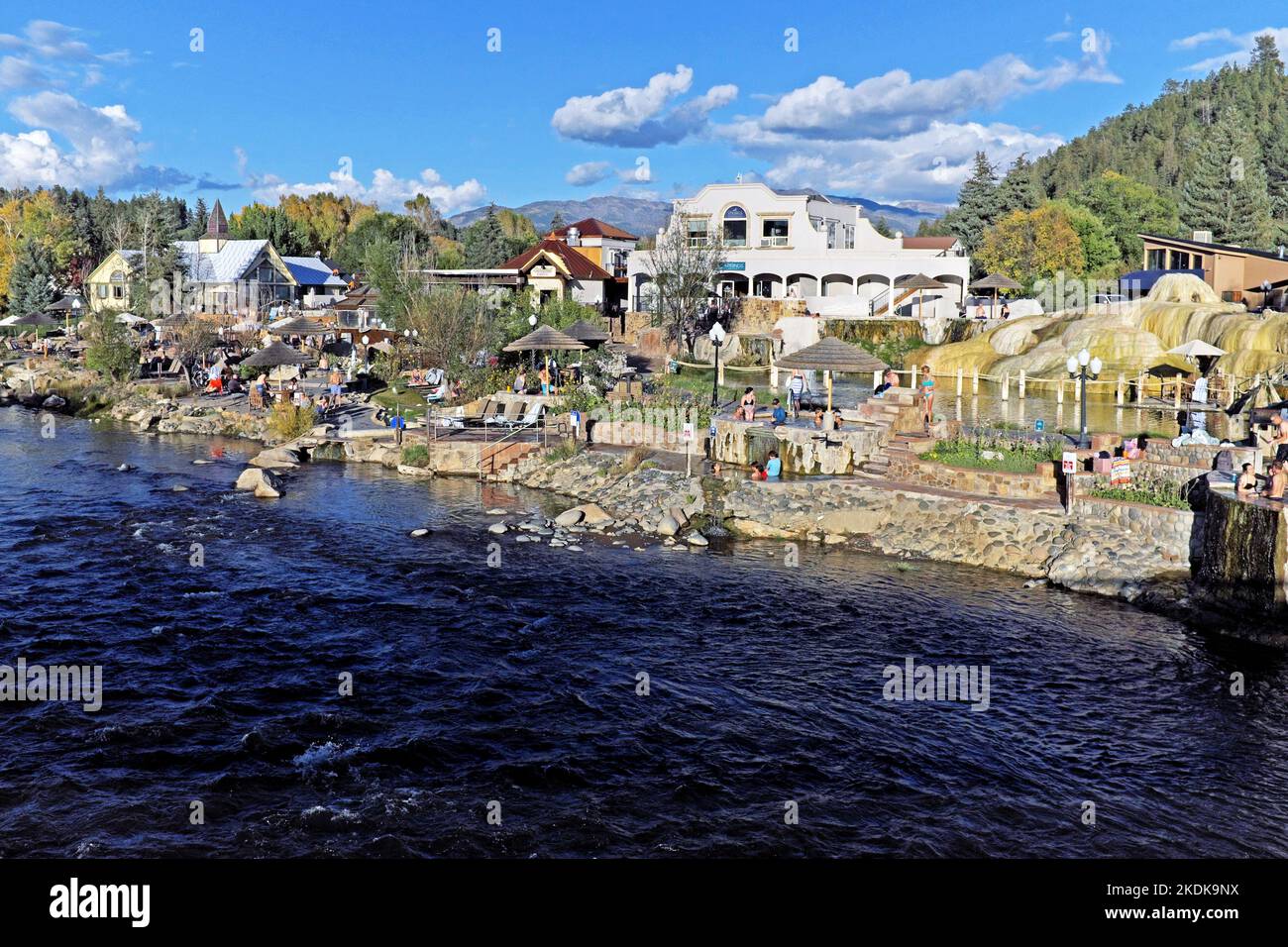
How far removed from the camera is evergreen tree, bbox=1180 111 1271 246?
7519cm

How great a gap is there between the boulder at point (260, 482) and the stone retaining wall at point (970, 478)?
17.5 metres

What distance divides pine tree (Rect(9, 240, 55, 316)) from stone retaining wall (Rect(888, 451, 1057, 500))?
73442 millimetres

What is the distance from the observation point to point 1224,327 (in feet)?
132

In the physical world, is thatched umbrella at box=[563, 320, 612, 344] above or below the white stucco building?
below

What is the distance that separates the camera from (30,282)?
80750mm

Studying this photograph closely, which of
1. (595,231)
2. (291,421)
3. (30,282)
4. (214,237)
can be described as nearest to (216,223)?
(214,237)

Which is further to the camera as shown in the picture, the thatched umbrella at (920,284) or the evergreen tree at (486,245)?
the evergreen tree at (486,245)

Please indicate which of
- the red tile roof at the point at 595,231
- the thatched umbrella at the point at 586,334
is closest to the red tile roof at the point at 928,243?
the red tile roof at the point at 595,231

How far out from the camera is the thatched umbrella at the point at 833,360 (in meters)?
29.8

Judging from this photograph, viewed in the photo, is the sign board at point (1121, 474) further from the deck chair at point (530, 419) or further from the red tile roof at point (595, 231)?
the red tile roof at point (595, 231)

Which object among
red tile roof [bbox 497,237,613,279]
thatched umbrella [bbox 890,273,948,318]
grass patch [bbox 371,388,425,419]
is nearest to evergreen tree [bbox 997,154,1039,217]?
thatched umbrella [bbox 890,273,948,318]

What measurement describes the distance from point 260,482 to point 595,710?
18.2m

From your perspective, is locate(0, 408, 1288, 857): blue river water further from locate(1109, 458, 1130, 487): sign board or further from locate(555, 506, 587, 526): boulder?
locate(1109, 458, 1130, 487): sign board
